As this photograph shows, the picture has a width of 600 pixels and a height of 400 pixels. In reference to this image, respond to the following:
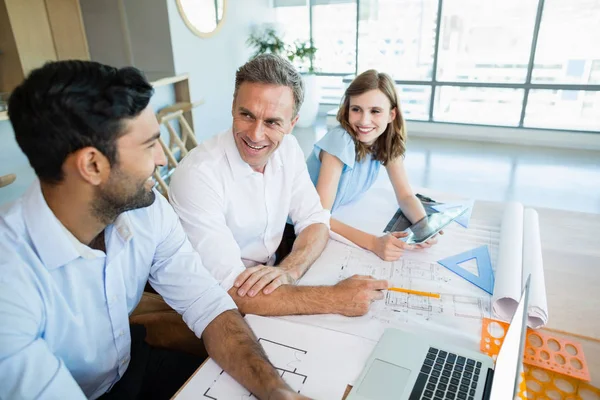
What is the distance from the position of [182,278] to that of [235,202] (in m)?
0.36

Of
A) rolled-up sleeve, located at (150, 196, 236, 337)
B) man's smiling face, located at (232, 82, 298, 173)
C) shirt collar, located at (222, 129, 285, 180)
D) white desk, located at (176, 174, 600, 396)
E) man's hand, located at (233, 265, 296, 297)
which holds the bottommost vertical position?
white desk, located at (176, 174, 600, 396)

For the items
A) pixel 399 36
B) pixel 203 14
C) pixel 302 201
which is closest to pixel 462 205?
pixel 302 201

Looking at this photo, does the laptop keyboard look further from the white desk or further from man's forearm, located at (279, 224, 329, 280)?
man's forearm, located at (279, 224, 329, 280)

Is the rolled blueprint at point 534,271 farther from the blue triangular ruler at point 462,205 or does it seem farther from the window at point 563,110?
the window at point 563,110

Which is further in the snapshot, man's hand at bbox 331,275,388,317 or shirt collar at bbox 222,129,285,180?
shirt collar at bbox 222,129,285,180

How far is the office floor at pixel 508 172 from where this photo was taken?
3.55 meters

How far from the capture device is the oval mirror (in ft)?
13.3

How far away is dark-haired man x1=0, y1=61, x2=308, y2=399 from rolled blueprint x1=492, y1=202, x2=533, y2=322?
24.2 inches

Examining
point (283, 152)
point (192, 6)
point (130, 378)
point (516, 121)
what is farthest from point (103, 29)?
point (516, 121)

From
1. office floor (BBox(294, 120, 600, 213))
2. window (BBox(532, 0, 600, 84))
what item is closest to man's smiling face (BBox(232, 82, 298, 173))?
office floor (BBox(294, 120, 600, 213))

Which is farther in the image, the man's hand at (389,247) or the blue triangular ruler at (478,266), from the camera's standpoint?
the man's hand at (389,247)

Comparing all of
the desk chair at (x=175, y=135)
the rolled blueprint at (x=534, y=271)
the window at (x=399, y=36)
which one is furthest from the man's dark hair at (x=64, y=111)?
the window at (x=399, y=36)

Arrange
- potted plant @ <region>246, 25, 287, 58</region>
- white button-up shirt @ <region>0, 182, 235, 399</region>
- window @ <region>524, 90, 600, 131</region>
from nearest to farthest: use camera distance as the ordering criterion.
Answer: white button-up shirt @ <region>0, 182, 235, 399</region>
window @ <region>524, 90, 600, 131</region>
potted plant @ <region>246, 25, 287, 58</region>

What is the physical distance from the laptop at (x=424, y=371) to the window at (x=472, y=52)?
14.7 feet
